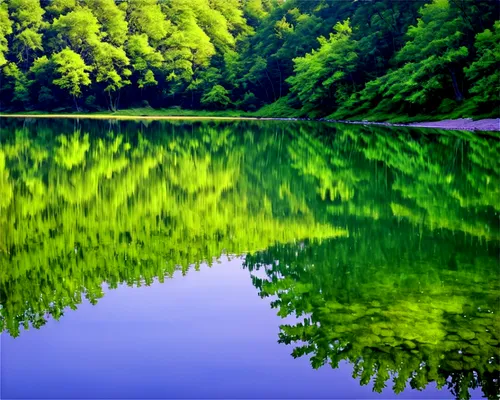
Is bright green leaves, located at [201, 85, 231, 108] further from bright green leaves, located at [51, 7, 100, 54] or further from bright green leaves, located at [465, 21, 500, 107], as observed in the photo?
bright green leaves, located at [465, 21, 500, 107]

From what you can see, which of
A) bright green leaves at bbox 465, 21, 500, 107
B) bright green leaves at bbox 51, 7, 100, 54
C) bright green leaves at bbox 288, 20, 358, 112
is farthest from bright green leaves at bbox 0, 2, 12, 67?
bright green leaves at bbox 465, 21, 500, 107

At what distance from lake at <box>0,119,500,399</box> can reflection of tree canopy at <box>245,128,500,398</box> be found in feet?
0.07

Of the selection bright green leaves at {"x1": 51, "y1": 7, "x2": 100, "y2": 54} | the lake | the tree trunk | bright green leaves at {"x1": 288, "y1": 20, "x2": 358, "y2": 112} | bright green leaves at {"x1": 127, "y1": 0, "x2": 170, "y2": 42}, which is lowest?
the lake

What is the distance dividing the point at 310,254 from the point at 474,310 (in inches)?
100

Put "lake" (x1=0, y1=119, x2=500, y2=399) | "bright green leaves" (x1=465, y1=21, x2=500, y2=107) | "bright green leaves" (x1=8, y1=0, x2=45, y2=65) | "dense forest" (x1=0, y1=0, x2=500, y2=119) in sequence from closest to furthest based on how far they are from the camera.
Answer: "lake" (x1=0, y1=119, x2=500, y2=399), "bright green leaves" (x1=465, y1=21, x2=500, y2=107), "dense forest" (x1=0, y1=0, x2=500, y2=119), "bright green leaves" (x1=8, y1=0, x2=45, y2=65)

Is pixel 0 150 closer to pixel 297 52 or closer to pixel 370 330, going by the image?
pixel 370 330

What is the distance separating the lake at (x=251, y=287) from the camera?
4.75 meters

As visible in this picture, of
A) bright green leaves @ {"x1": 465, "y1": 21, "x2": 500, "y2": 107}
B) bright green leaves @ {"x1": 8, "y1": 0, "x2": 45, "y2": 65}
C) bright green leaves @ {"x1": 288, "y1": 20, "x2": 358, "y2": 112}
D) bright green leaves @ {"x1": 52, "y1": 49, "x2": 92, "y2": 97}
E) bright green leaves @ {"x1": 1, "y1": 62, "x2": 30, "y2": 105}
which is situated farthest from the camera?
bright green leaves @ {"x1": 8, "y1": 0, "x2": 45, "y2": 65}

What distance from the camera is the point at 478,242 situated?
8656mm

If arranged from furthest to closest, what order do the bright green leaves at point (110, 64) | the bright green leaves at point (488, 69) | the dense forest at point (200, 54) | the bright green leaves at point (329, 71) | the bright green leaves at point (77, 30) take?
1. the bright green leaves at point (77, 30)
2. the bright green leaves at point (110, 64)
3. the dense forest at point (200, 54)
4. the bright green leaves at point (329, 71)
5. the bright green leaves at point (488, 69)

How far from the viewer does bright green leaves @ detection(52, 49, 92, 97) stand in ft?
207

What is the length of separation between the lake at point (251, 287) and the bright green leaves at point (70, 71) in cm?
5117

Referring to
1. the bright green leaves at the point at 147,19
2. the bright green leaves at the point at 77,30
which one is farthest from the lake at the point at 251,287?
the bright green leaves at the point at 147,19

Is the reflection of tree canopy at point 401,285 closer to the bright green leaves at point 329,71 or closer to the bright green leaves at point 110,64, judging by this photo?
the bright green leaves at point 329,71
